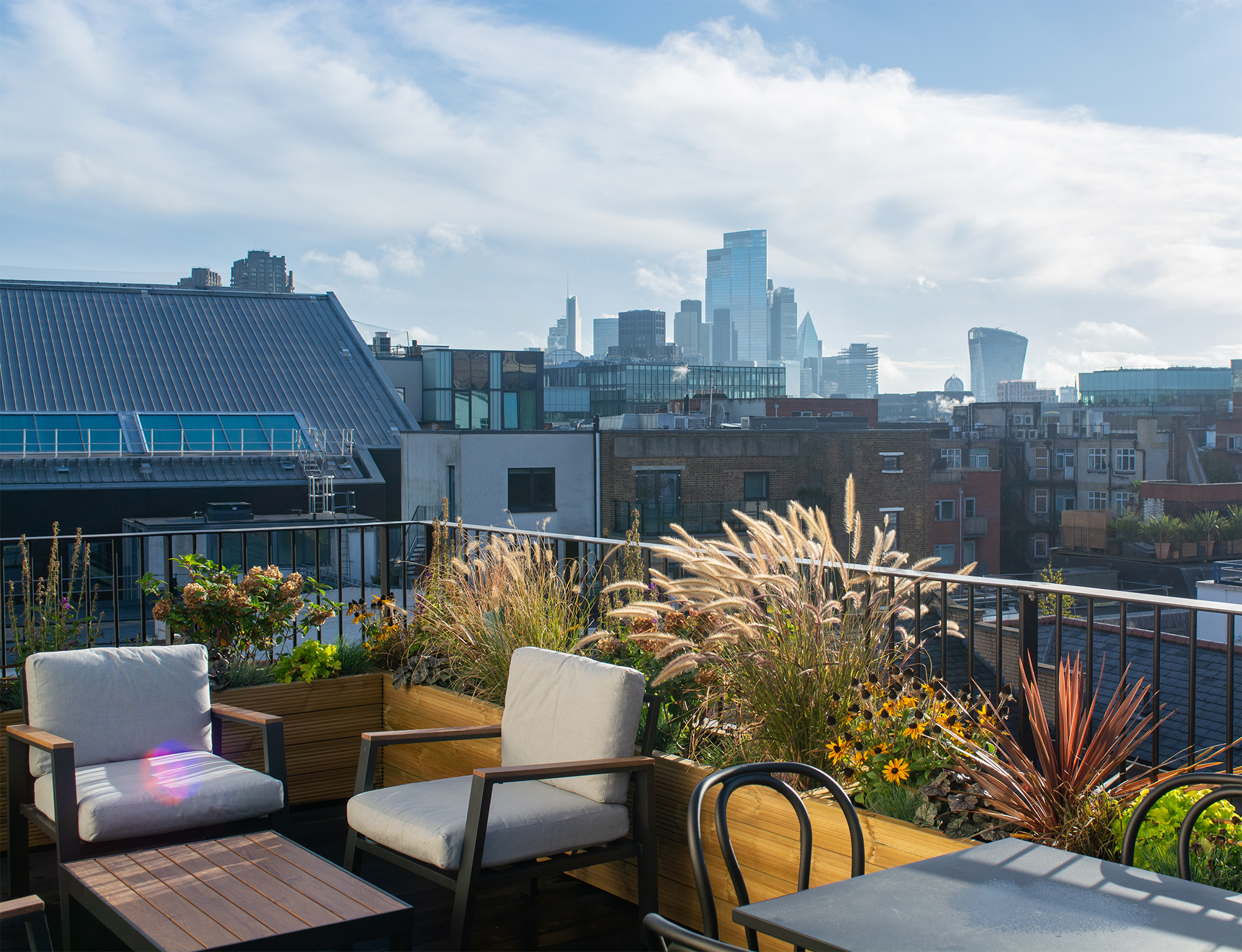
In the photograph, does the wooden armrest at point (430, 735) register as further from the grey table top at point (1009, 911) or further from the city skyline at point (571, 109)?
the city skyline at point (571, 109)

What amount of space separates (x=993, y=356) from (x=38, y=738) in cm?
18527

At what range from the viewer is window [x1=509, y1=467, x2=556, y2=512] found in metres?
28.2

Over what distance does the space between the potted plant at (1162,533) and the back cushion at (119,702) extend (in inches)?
1798

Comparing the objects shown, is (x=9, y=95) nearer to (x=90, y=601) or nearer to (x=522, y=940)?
(x=90, y=601)

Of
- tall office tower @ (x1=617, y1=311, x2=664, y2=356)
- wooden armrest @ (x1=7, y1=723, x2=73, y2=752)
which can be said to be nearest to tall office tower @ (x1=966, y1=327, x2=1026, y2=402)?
tall office tower @ (x1=617, y1=311, x2=664, y2=356)

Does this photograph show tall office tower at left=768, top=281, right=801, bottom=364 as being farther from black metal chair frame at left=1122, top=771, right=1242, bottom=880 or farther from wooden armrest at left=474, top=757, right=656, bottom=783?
black metal chair frame at left=1122, top=771, right=1242, bottom=880

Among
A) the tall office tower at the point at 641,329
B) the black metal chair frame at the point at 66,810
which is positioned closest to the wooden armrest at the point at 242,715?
the black metal chair frame at the point at 66,810

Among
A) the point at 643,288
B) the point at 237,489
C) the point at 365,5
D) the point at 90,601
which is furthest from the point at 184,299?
the point at 643,288

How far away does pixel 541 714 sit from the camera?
3406mm

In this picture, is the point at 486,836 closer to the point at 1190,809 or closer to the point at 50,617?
the point at 1190,809

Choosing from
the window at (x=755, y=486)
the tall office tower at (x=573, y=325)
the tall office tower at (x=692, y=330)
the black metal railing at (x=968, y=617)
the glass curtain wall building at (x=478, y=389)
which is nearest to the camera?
the black metal railing at (x=968, y=617)

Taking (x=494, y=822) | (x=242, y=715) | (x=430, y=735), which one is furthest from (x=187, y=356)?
(x=494, y=822)

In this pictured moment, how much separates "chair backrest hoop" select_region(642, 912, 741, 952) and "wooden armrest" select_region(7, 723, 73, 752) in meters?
2.32

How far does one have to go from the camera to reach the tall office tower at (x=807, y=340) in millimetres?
175450
